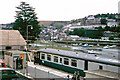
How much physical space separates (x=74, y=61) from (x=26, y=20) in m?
44.1

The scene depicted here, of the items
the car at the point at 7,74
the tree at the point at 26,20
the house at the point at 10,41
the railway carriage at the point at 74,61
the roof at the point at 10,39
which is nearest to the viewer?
the car at the point at 7,74

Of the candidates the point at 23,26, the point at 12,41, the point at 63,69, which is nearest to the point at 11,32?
the point at 12,41

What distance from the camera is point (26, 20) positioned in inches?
2260

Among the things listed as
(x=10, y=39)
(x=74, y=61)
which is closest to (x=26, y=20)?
(x=10, y=39)

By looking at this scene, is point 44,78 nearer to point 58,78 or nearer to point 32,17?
point 58,78

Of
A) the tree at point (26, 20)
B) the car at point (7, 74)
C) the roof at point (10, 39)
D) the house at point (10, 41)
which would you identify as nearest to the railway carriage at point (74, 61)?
the car at point (7, 74)

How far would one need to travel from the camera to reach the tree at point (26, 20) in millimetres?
55556

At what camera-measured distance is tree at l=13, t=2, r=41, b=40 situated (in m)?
55.6

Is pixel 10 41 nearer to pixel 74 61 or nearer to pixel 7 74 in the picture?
pixel 74 61

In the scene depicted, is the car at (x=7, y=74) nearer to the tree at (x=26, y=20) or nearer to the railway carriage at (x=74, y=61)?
the railway carriage at (x=74, y=61)

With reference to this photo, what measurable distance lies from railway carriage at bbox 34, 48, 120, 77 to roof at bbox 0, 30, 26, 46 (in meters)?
7.96

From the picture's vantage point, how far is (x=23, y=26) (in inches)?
2199

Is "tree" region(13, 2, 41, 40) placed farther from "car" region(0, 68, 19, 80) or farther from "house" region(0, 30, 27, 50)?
"car" region(0, 68, 19, 80)

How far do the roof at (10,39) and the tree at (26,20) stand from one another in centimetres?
2413
